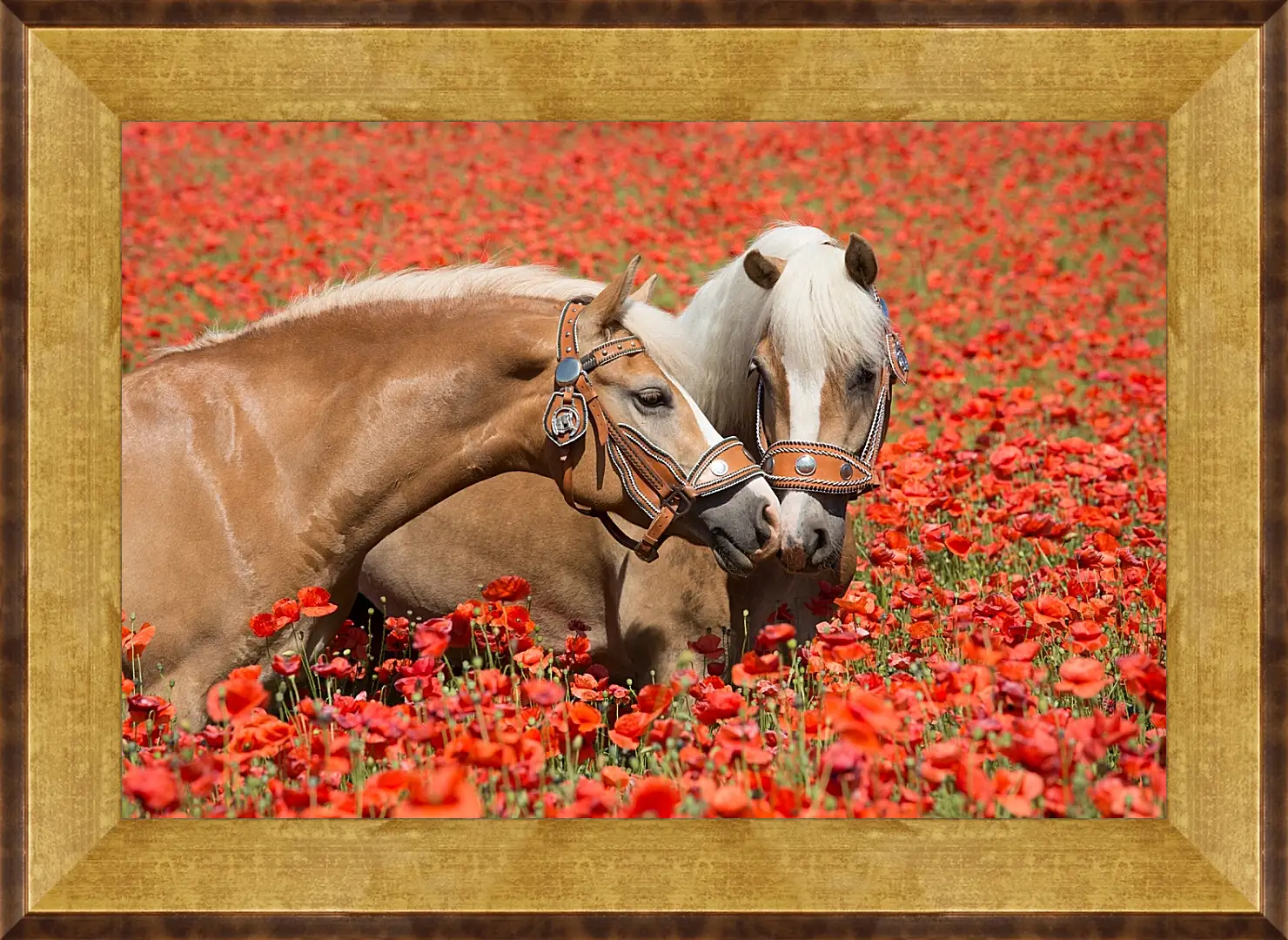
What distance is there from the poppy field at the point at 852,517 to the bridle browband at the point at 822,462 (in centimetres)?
40

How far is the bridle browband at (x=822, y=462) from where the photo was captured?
4.56m

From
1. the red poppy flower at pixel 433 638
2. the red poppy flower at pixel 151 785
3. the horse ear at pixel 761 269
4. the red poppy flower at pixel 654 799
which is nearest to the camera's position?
the red poppy flower at pixel 151 785

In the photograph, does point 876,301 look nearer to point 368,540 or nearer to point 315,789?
point 368,540

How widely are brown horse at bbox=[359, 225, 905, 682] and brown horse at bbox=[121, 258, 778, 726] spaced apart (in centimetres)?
29

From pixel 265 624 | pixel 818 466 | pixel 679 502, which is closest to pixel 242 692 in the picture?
pixel 265 624

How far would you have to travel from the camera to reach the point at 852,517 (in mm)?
6434

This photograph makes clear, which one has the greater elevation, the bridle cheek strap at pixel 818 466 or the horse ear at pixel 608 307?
the horse ear at pixel 608 307

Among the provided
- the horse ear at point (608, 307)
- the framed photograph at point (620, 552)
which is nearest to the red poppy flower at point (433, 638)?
the framed photograph at point (620, 552)

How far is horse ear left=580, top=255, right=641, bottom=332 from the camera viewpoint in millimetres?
4402

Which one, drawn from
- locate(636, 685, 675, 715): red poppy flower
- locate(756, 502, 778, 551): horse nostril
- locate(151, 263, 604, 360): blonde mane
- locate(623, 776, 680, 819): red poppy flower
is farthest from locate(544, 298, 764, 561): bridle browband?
locate(623, 776, 680, 819): red poppy flower

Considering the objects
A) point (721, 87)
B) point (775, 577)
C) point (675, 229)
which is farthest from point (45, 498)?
point (675, 229)

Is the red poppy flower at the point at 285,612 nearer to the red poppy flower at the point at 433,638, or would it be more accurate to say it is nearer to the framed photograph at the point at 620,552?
the framed photograph at the point at 620,552

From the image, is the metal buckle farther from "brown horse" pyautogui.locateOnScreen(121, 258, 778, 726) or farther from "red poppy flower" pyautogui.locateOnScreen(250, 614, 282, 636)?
"red poppy flower" pyautogui.locateOnScreen(250, 614, 282, 636)

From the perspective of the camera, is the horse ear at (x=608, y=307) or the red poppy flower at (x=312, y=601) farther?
the horse ear at (x=608, y=307)
